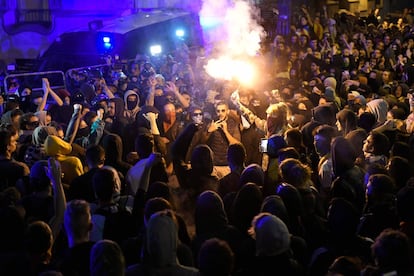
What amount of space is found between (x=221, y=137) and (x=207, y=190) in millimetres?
2273

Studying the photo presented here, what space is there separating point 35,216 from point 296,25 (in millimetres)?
16591

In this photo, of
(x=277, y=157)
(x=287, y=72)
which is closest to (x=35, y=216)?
(x=277, y=157)

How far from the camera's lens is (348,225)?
4.71m

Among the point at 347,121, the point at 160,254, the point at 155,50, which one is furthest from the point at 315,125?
the point at 155,50

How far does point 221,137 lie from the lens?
27.6 ft

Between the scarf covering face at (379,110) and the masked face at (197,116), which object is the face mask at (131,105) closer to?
the masked face at (197,116)

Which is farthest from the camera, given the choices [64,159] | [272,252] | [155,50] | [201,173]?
[155,50]

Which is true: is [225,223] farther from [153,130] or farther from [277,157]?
[153,130]

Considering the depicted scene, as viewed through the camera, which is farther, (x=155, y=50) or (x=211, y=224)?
(x=155, y=50)

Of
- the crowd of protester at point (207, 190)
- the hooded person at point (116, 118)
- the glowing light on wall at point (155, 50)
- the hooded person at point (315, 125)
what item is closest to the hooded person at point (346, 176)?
the crowd of protester at point (207, 190)

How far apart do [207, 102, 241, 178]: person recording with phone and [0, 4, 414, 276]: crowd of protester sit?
2 centimetres

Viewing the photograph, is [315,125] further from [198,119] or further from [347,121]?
[198,119]

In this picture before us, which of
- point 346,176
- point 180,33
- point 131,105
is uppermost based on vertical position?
point 180,33

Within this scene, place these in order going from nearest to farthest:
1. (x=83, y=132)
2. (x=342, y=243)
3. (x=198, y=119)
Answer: (x=342, y=243) < (x=83, y=132) < (x=198, y=119)
